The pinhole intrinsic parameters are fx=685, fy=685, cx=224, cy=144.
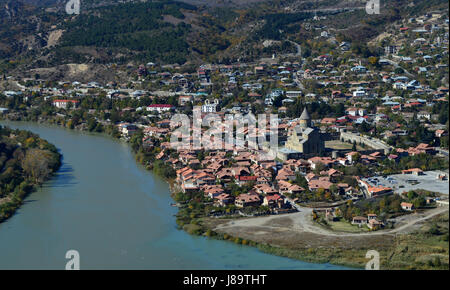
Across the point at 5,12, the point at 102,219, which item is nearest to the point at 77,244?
the point at 102,219

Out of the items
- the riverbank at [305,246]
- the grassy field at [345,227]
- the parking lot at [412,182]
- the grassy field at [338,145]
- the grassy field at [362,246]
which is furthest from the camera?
the grassy field at [338,145]

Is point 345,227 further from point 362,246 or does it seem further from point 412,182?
point 412,182

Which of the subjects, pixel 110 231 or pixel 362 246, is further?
pixel 110 231

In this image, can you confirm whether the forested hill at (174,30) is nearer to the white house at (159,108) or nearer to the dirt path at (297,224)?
the white house at (159,108)

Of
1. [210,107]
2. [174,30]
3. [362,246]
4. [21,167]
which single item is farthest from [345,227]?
[174,30]

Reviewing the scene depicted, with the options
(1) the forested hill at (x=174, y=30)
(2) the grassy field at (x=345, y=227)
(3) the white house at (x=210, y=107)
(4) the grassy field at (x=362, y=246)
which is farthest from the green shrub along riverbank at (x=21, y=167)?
(1) the forested hill at (x=174, y=30)

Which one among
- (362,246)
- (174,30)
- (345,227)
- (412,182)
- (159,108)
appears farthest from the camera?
(174,30)

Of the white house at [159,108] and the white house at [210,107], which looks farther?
the white house at [159,108]
